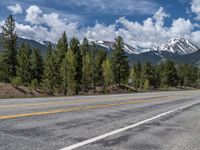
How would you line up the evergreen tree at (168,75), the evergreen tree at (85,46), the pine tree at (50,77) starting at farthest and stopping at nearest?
the evergreen tree at (168,75), the evergreen tree at (85,46), the pine tree at (50,77)

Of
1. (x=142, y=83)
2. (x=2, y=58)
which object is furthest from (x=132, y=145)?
(x=142, y=83)

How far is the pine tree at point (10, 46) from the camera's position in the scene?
66.4m

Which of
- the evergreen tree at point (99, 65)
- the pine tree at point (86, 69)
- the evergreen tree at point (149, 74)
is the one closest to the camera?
the pine tree at point (86, 69)

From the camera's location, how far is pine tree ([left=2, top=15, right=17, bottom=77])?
6638 cm

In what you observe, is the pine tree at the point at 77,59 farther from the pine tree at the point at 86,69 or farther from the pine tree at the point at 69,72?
the pine tree at the point at 69,72

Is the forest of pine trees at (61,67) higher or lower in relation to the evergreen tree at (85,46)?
lower

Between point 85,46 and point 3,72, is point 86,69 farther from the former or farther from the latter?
point 85,46

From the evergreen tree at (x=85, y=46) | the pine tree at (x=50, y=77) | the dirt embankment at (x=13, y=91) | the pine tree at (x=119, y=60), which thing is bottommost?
the dirt embankment at (x=13, y=91)

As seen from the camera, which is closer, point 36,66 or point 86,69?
point 86,69

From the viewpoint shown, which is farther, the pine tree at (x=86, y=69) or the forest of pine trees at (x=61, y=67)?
the pine tree at (x=86, y=69)

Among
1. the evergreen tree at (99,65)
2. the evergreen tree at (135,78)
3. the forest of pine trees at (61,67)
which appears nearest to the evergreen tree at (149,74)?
the evergreen tree at (135,78)

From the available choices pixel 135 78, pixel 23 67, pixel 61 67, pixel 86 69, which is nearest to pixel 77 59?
pixel 86 69

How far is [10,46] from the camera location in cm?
6775

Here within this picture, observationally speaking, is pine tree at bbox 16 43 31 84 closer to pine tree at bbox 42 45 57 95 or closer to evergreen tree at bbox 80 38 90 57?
pine tree at bbox 42 45 57 95
